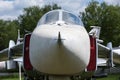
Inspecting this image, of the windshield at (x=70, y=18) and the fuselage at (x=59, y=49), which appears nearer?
the fuselage at (x=59, y=49)

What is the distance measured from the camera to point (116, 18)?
53188 millimetres

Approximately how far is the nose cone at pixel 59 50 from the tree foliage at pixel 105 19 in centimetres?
4313

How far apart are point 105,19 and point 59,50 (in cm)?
4830

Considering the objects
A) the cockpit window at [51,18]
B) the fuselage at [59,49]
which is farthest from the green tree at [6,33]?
the fuselage at [59,49]

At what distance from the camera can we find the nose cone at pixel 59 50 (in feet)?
20.7

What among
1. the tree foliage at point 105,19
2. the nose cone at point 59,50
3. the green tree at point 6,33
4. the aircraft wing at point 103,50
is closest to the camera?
the nose cone at point 59,50

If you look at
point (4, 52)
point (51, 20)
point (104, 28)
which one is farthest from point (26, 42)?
point (104, 28)

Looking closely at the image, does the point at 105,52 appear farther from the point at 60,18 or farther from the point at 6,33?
the point at 6,33

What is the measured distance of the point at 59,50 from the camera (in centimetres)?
632

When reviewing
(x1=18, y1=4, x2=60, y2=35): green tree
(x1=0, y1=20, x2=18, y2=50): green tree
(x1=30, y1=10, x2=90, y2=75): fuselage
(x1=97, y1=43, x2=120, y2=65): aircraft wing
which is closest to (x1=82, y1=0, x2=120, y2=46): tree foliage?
(x1=18, y1=4, x2=60, y2=35): green tree

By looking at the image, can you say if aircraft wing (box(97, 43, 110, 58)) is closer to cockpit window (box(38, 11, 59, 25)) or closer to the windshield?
the windshield

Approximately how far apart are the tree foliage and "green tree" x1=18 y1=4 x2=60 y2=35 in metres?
9.93

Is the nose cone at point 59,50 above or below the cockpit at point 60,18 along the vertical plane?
below

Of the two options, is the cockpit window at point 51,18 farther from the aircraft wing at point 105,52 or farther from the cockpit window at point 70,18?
the aircraft wing at point 105,52
